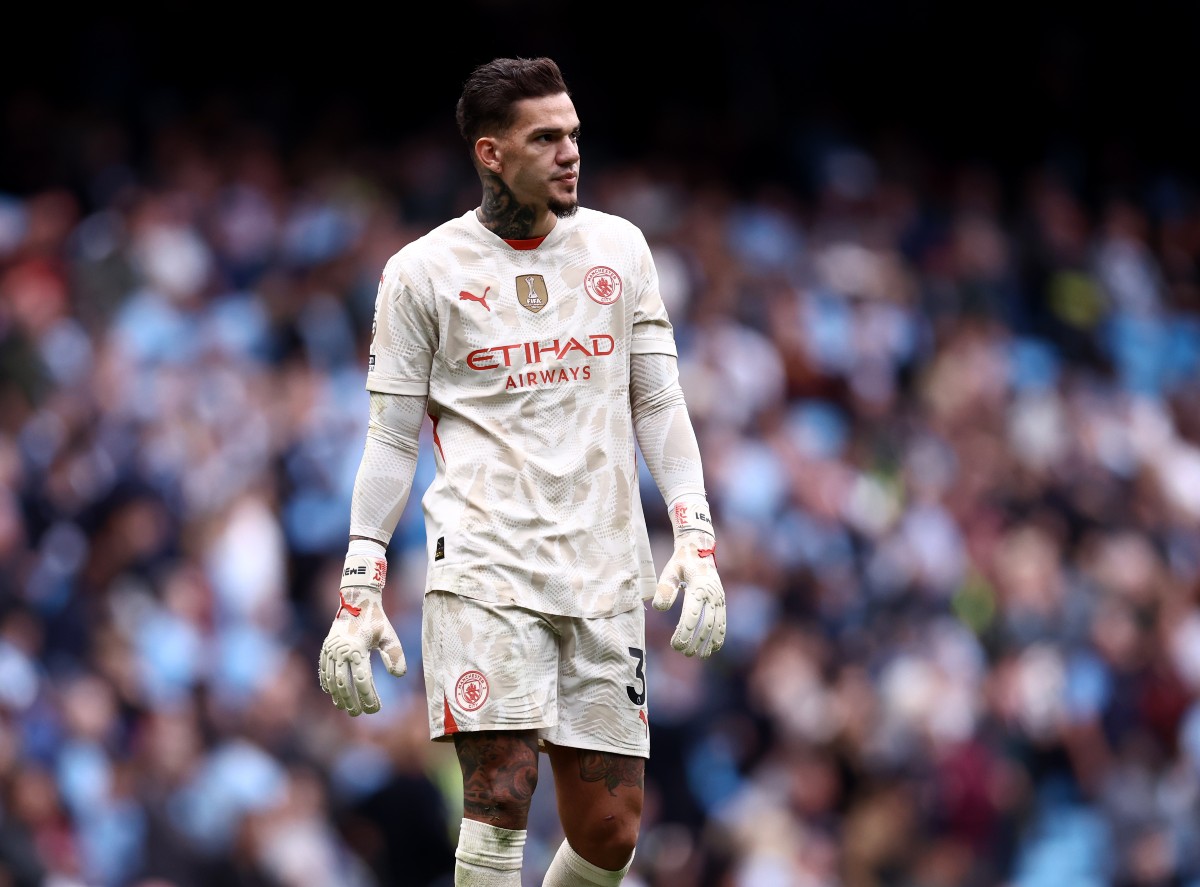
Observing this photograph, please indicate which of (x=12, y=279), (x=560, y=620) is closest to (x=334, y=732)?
(x=12, y=279)

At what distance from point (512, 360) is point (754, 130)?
1430 cm

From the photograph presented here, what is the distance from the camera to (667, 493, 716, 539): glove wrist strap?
6172 millimetres

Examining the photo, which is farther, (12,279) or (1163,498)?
(1163,498)

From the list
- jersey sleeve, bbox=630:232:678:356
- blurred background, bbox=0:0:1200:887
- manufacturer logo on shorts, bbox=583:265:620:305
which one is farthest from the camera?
blurred background, bbox=0:0:1200:887

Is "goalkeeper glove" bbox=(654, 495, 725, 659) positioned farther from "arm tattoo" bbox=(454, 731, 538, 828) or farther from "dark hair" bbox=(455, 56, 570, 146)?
"dark hair" bbox=(455, 56, 570, 146)

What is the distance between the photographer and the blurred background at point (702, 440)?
11484 millimetres

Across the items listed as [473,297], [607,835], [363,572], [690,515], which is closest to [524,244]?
[473,297]

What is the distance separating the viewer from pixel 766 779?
42.4 ft

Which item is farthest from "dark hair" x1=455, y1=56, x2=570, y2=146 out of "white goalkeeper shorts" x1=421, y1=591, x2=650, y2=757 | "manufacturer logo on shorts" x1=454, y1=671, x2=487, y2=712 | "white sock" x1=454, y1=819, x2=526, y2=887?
"white sock" x1=454, y1=819, x2=526, y2=887

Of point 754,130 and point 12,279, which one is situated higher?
point 754,130

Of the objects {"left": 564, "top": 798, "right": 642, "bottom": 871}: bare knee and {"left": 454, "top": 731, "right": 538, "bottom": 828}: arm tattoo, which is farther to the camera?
{"left": 564, "top": 798, "right": 642, "bottom": 871}: bare knee

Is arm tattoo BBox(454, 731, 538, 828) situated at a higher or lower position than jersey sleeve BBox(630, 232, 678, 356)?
lower

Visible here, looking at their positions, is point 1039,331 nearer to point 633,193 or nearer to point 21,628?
point 633,193

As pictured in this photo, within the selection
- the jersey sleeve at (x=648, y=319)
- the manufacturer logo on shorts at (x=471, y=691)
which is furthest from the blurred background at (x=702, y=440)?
the jersey sleeve at (x=648, y=319)
